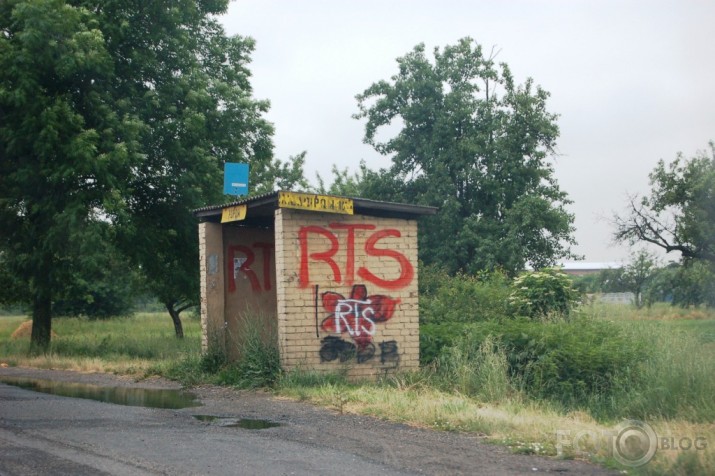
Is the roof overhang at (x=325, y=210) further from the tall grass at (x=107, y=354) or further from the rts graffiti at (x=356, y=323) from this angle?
the tall grass at (x=107, y=354)

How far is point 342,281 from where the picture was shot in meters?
13.9

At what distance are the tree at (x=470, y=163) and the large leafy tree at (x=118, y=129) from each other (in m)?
15.6

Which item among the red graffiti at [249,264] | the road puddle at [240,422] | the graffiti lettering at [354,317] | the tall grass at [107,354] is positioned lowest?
the road puddle at [240,422]

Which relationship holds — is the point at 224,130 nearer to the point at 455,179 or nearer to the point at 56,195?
the point at 56,195

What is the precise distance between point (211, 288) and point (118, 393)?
2.79 meters

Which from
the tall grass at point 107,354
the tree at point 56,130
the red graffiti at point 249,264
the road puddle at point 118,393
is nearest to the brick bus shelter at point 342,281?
the red graffiti at point 249,264

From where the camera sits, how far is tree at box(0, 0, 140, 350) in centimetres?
1983

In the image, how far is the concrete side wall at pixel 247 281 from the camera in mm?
15898

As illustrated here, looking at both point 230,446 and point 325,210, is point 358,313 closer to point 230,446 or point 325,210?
point 325,210

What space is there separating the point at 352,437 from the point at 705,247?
1227 inches

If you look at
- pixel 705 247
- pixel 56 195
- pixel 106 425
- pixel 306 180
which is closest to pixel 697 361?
pixel 106 425

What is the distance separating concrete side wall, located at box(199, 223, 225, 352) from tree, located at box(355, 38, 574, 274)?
22837 mm

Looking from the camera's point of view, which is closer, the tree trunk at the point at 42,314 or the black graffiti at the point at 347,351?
the black graffiti at the point at 347,351

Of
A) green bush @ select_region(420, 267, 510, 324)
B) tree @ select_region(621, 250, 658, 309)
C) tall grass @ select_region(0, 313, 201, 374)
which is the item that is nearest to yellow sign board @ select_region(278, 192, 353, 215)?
tall grass @ select_region(0, 313, 201, 374)
